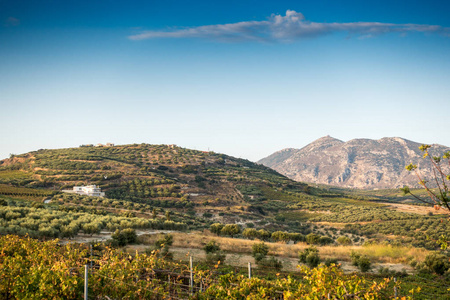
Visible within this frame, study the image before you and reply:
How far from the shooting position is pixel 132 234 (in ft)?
A: 88.5

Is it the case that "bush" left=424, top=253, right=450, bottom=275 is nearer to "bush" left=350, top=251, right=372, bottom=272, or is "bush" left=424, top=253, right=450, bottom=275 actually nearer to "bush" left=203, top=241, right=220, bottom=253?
"bush" left=350, top=251, right=372, bottom=272

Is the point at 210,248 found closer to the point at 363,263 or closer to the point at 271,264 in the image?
the point at 271,264

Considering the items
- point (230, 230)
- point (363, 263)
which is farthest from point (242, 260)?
point (230, 230)

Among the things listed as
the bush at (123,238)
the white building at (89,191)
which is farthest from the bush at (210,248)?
the white building at (89,191)

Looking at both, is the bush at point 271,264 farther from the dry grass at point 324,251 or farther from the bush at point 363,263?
the bush at point 363,263

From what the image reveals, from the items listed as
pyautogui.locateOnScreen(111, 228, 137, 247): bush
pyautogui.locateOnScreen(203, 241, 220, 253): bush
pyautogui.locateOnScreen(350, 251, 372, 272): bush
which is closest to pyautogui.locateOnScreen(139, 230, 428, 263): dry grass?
pyautogui.locateOnScreen(111, 228, 137, 247): bush

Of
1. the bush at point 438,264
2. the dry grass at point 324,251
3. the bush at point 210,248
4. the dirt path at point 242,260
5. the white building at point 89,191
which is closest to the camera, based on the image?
the bush at point 438,264

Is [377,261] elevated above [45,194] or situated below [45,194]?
below

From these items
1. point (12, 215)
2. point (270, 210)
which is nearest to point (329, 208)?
point (270, 210)

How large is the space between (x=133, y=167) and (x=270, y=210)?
42.2 m

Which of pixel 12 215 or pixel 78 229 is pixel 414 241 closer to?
pixel 78 229

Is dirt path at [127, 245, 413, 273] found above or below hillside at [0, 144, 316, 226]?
below

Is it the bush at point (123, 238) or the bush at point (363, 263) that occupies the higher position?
the bush at point (123, 238)

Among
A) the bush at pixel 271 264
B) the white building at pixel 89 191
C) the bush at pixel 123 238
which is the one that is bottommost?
the bush at pixel 271 264
